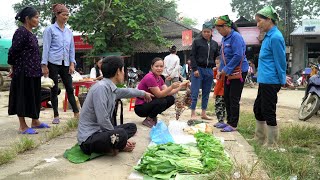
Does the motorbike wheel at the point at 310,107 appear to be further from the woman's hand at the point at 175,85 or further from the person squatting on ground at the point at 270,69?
the woman's hand at the point at 175,85

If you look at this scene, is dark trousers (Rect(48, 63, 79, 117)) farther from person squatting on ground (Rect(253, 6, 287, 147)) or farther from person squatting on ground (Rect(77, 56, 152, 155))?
person squatting on ground (Rect(253, 6, 287, 147))

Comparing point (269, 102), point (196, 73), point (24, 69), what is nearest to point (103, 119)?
point (24, 69)

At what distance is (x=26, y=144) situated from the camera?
3.62 meters

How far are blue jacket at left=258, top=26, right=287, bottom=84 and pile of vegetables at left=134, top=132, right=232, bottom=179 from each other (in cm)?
123

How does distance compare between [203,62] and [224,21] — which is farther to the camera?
[203,62]

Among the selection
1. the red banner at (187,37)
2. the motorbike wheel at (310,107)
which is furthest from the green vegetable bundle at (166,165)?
the red banner at (187,37)

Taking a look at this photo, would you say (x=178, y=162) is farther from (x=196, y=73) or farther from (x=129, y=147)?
(x=196, y=73)

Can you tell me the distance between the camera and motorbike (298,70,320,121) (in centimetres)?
652

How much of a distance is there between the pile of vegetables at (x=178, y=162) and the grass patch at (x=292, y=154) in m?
0.45

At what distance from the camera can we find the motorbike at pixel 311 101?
6516 millimetres

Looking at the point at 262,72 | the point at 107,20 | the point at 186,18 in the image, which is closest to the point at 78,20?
the point at 107,20

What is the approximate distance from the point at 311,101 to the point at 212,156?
4.48 metres

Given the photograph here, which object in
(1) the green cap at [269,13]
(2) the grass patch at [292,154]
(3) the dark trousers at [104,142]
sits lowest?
(2) the grass patch at [292,154]

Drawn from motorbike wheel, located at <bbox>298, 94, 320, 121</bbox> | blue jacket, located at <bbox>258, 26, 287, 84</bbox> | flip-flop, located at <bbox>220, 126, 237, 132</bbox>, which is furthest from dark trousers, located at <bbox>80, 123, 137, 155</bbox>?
motorbike wheel, located at <bbox>298, 94, 320, 121</bbox>
